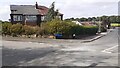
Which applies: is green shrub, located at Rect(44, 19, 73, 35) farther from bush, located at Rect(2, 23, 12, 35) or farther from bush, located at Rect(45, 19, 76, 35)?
bush, located at Rect(2, 23, 12, 35)

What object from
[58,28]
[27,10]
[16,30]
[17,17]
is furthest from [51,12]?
[58,28]

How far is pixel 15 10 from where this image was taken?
71000 millimetres

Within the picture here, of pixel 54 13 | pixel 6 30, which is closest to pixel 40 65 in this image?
pixel 6 30

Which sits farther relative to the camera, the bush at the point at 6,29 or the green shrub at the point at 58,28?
the bush at the point at 6,29

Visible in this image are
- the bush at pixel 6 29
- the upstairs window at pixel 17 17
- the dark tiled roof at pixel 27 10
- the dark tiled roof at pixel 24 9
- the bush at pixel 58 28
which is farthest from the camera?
the dark tiled roof at pixel 24 9

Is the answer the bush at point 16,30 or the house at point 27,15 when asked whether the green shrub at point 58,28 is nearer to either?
the bush at point 16,30

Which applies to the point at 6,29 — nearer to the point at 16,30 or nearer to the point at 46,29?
the point at 16,30

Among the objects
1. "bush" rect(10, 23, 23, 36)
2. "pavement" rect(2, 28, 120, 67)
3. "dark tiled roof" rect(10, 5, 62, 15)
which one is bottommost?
"pavement" rect(2, 28, 120, 67)

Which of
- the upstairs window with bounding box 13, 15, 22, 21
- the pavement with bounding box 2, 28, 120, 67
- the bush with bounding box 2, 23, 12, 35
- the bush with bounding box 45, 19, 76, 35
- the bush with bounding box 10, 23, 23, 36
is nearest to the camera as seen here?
the pavement with bounding box 2, 28, 120, 67

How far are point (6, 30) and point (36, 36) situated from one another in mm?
4475

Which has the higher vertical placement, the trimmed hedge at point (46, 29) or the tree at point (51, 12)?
the tree at point (51, 12)

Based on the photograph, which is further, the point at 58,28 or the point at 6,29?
the point at 6,29

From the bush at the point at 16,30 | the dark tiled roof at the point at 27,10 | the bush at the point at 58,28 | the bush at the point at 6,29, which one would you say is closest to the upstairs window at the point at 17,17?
the dark tiled roof at the point at 27,10

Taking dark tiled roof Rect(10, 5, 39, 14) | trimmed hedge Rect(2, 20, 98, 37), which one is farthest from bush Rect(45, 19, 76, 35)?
dark tiled roof Rect(10, 5, 39, 14)
